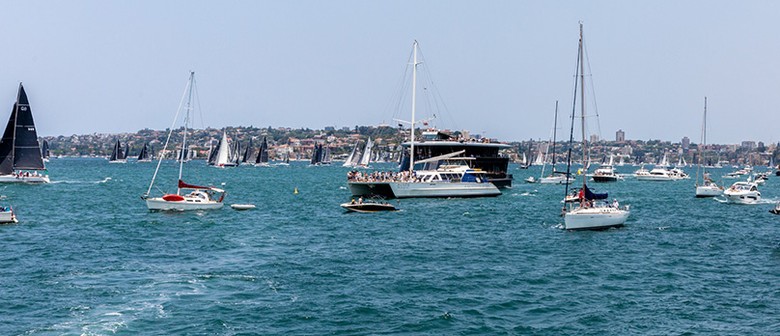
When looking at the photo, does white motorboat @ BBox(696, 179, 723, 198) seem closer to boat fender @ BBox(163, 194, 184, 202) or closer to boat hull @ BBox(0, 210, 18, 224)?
boat fender @ BBox(163, 194, 184, 202)

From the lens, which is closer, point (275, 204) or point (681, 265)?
point (681, 265)

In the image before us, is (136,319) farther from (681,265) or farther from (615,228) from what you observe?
(615,228)

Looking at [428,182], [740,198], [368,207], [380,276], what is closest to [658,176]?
[740,198]

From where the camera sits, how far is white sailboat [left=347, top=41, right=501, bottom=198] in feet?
272

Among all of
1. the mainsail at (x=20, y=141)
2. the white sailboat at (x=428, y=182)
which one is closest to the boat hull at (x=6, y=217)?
the white sailboat at (x=428, y=182)

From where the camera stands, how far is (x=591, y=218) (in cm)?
5144

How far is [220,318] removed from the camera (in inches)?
1011

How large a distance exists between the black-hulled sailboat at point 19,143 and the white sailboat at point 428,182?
4586 centimetres

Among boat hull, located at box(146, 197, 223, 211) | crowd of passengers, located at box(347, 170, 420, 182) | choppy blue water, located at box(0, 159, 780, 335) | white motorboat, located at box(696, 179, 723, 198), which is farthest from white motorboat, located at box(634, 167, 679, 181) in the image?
boat hull, located at box(146, 197, 223, 211)

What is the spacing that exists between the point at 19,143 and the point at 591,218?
260 ft

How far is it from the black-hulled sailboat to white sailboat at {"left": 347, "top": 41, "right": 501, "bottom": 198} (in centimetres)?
4586

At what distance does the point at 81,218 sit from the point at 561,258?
39.5 meters

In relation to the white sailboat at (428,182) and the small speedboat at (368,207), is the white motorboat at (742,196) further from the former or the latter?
the small speedboat at (368,207)

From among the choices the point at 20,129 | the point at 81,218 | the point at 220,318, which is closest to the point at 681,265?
the point at 220,318
